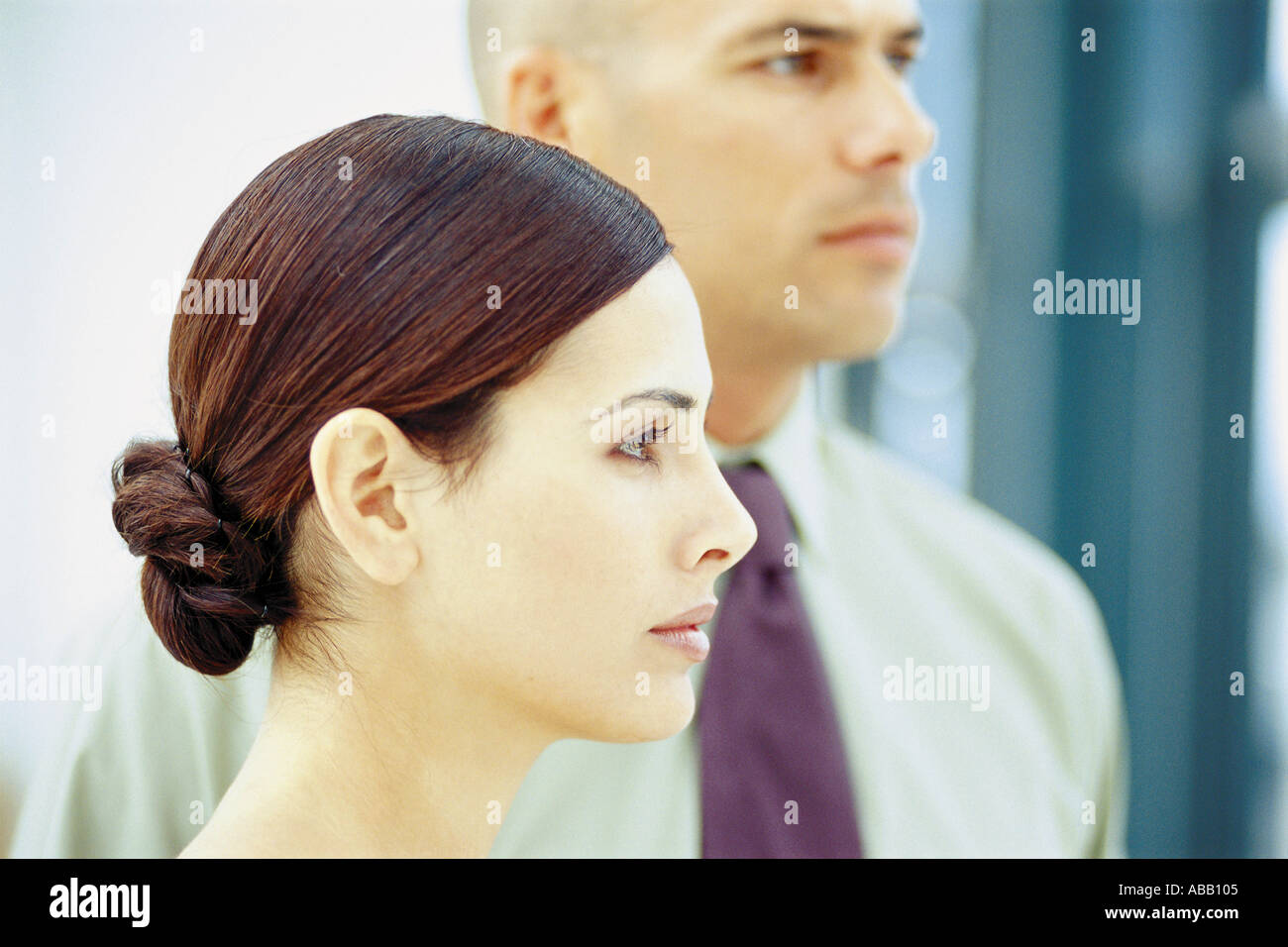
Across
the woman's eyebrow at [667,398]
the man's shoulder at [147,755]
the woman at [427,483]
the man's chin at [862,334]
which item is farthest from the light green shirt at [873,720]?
the woman's eyebrow at [667,398]

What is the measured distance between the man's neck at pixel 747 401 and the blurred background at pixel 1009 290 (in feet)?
0.52

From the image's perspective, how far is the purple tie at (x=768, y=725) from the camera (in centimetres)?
157

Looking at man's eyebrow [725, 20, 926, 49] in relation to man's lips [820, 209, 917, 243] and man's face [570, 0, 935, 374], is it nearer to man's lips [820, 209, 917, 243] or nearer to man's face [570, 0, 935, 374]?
man's face [570, 0, 935, 374]

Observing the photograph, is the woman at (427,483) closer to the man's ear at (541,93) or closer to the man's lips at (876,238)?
the man's ear at (541,93)

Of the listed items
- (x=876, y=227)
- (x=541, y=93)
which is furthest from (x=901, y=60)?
(x=541, y=93)

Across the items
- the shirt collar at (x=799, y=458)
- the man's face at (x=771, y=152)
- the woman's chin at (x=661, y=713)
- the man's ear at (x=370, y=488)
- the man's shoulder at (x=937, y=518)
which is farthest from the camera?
the man's shoulder at (x=937, y=518)

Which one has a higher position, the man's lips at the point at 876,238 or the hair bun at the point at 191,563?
the man's lips at the point at 876,238

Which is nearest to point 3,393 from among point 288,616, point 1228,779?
point 288,616

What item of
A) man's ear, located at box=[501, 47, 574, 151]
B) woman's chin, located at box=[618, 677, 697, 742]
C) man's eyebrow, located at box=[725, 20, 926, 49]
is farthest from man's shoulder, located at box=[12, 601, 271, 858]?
man's eyebrow, located at box=[725, 20, 926, 49]

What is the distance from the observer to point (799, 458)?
1.73m

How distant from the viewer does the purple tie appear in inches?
61.9

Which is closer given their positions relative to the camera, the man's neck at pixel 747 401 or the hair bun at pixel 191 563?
the hair bun at pixel 191 563
